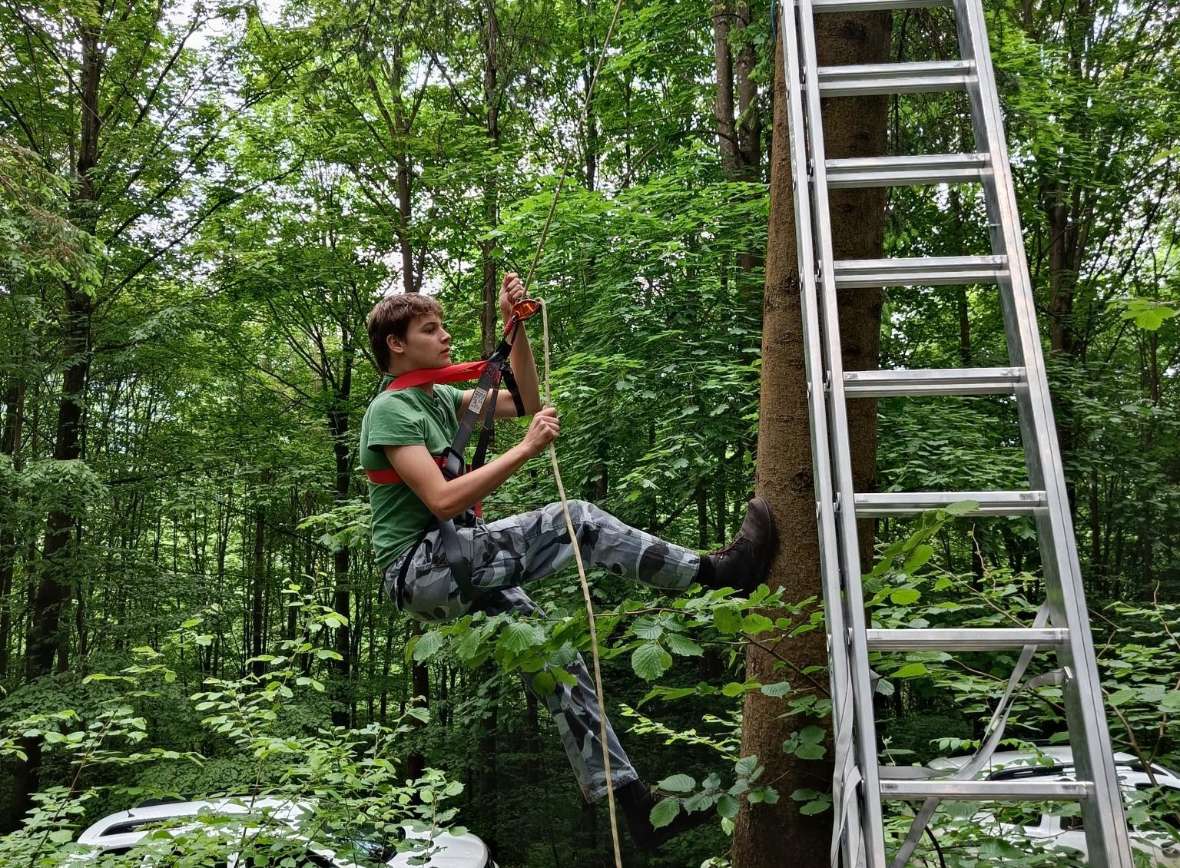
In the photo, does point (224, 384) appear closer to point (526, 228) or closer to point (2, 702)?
point (2, 702)

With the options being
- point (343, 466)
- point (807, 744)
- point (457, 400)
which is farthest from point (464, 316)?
point (807, 744)

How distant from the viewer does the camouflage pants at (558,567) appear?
8.23ft

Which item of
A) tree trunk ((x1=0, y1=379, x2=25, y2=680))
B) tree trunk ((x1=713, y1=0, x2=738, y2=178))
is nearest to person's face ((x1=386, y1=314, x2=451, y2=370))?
tree trunk ((x1=713, y1=0, x2=738, y2=178))

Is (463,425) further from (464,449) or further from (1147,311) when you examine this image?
(1147,311)

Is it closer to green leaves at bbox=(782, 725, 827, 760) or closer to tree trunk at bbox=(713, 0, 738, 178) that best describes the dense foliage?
tree trunk at bbox=(713, 0, 738, 178)

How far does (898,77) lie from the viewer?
Result: 241cm

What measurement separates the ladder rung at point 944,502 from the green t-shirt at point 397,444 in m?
1.33

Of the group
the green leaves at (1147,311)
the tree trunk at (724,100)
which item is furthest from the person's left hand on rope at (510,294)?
the tree trunk at (724,100)

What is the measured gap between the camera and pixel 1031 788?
1.44 meters

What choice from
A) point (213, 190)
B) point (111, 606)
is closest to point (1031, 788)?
point (111, 606)

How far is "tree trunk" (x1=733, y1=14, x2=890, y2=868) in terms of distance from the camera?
91.1 inches

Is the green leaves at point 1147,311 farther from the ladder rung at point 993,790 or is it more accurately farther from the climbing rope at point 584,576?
the climbing rope at point 584,576

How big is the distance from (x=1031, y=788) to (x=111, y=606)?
11554mm

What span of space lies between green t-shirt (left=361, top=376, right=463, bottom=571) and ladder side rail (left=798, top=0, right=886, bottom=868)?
4.10 ft
